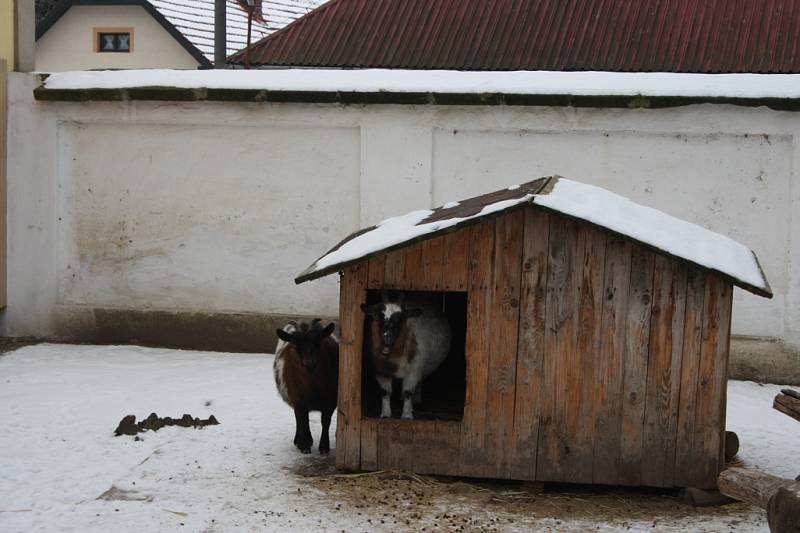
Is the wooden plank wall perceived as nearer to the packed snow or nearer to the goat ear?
the goat ear

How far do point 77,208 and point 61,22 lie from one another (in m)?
20.4

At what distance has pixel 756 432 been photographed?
8.78 meters

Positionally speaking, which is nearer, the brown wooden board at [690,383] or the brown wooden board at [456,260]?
the brown wooden board at [690,383]

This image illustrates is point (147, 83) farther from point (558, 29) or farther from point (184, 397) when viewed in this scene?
point (558, 29)

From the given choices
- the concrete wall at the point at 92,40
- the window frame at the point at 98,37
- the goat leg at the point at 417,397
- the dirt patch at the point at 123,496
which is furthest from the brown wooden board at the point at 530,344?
the window frame at the point at 98,37

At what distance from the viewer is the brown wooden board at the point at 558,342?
7070 mm

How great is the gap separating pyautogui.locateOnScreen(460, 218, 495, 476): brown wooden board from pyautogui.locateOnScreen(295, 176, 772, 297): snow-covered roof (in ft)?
0.77

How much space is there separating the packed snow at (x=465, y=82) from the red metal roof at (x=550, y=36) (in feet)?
21.6

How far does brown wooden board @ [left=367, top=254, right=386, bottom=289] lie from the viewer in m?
7.32

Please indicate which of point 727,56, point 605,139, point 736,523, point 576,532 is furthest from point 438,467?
point 727,56

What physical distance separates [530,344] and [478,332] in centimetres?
36

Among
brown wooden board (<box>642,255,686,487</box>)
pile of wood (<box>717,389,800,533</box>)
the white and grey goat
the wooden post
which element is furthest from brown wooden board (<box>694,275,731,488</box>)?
the wooden post

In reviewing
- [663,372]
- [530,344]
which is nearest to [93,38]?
[530,344]

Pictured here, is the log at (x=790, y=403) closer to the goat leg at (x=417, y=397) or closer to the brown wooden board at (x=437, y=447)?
the brown wooden board at (x=437, y=447)
